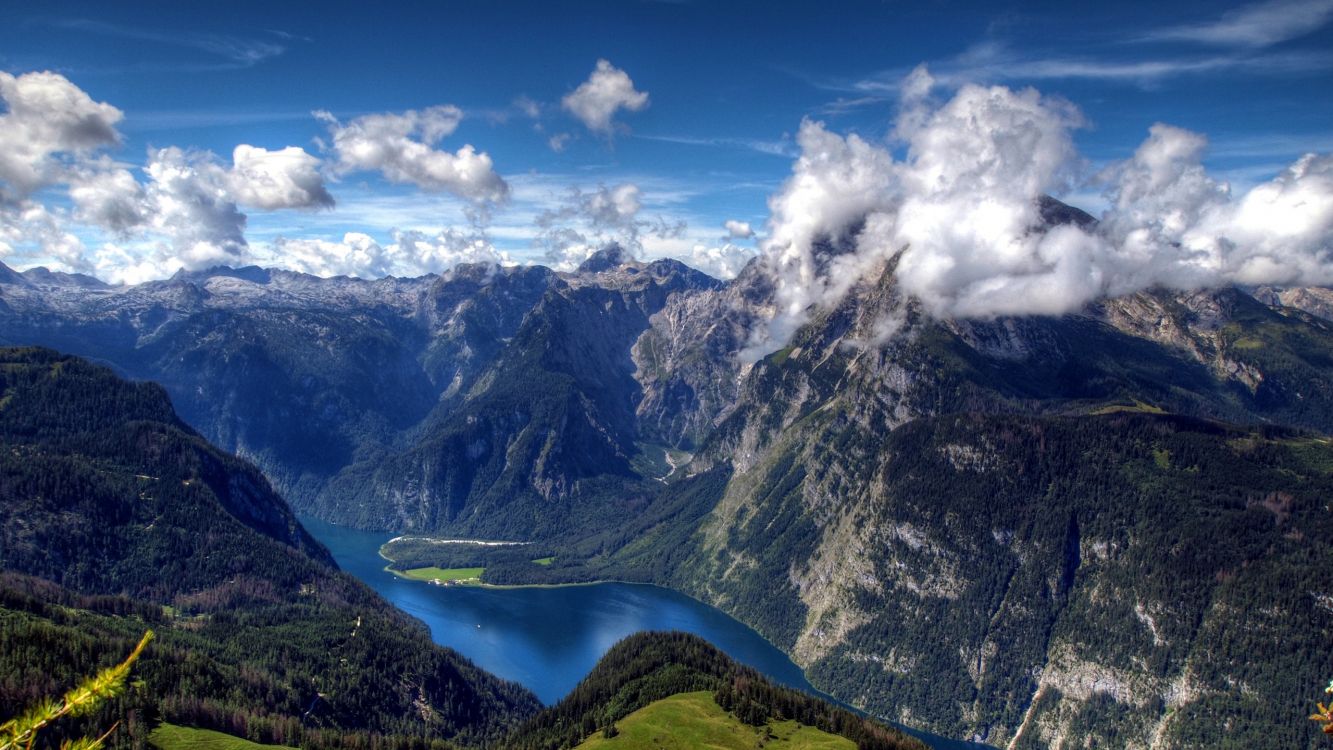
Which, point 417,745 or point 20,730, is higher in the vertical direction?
point 20,730

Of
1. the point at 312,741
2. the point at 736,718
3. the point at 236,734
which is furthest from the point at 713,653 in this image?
the point at 236,734

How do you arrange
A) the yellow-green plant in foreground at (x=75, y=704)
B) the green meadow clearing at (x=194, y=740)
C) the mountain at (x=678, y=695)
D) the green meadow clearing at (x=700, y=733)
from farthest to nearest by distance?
the mountain at (x=678, y=695) < the green meadow clearing at (x=700, y=733) < the green meadow clearing at (x=194, y=740) < the yellow-green plant in foreground at (x=75, y=704)

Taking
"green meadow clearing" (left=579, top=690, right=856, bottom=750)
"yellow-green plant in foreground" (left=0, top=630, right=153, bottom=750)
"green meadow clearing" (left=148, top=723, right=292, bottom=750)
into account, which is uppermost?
"yellow-green plant in foreground" (left=0, top=630, right=153, bottom=750)

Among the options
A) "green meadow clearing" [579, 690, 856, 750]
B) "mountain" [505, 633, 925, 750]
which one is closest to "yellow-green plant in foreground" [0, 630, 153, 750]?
"green meadow clearing" [579, 690, 856, 750]

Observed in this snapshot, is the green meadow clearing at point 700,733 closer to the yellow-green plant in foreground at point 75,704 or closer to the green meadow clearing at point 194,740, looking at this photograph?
the green meadow clearing at point 194,740

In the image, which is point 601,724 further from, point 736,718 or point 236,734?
point 236,734

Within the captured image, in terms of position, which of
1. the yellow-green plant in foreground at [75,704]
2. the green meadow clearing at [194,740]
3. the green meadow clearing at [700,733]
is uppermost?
the yellow-green plant in foreground at [75,704]

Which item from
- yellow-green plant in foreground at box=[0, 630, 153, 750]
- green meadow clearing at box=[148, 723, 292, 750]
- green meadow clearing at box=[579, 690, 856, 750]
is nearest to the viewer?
yellow-green plant in foreground at box=[0, 630, 153, 750]

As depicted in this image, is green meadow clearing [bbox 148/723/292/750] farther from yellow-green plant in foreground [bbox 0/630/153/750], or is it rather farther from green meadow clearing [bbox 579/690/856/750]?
yellow-green plant in foreground [bbox 0/630/153/750]

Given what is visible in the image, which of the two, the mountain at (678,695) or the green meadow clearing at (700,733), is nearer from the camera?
the green meadow clearing at (700,733)

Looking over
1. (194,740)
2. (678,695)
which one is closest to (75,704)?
(194,740)

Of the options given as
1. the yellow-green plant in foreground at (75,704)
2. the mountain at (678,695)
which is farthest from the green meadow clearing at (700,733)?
the yellow-green plant in foreground at (75,704)
